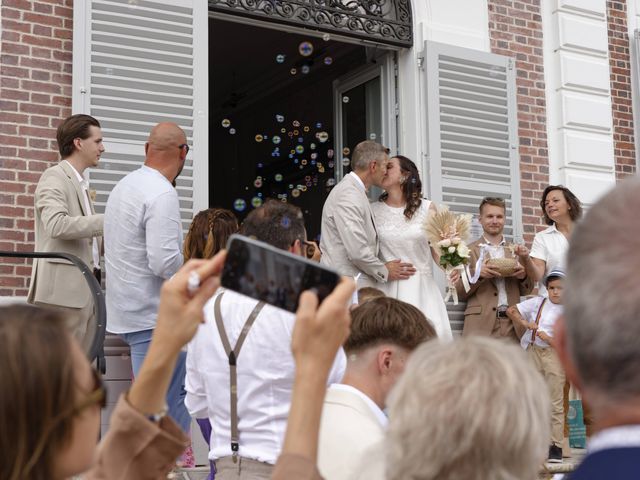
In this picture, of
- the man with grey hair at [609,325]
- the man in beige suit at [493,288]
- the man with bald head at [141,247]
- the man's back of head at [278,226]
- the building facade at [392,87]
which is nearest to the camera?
the man with grey hair at [609,325]

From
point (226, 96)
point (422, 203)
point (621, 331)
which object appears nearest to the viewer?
point (621, 331)

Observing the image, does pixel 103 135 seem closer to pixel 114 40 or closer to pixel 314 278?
pixel 114 40

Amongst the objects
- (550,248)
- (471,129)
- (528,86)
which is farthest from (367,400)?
(528,86)

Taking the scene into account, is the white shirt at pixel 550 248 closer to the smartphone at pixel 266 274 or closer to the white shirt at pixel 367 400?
the white shirt at pixel 367 400

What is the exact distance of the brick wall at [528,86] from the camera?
8930mm

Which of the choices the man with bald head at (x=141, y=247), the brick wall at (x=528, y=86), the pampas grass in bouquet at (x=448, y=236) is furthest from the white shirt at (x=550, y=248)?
the man with bald head at (x=141, y=247)

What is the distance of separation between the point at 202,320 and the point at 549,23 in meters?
8.29

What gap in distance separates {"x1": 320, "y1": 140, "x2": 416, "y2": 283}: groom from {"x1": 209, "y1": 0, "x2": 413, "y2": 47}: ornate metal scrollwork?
1.71m

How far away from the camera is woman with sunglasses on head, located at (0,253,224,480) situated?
1.40m

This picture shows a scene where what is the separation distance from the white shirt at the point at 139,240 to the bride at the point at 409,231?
1.91 m

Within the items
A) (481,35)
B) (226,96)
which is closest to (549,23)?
(481,35)

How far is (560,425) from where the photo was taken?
7301 millimetres

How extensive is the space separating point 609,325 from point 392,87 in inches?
295

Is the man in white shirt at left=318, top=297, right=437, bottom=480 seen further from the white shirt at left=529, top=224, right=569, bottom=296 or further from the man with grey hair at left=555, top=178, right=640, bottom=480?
the white shirt at left=529, top=224, right=569, bottom=296
